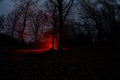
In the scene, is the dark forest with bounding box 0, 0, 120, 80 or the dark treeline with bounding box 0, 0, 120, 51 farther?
the dark treeline with bounding box 0, 0, 120, 51

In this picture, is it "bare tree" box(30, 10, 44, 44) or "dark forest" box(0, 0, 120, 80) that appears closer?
"dark forest" box(0, 0, 120, 80)

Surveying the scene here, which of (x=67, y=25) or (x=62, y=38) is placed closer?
(x=62, y=38)

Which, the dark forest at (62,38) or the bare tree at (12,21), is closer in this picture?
the dark forest at (62,38)

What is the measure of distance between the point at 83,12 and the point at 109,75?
2898cm

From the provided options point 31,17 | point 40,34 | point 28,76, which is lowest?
point 28,76

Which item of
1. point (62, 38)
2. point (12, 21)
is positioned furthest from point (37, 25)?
point (62, 38)

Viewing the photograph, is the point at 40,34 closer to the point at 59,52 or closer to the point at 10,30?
the point at 10,30

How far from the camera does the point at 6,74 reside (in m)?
8.47

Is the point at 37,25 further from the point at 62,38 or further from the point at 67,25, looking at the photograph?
the point at 62,38

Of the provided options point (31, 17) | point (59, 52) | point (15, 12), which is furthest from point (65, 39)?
point (59, 52)

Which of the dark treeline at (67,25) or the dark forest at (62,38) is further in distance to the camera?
the dark treeline at (67,25)

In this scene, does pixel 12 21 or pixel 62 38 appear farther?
pixel 12 21

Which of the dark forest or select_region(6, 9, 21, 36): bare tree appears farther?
select_region(6, 9, 21, 36): bare tree

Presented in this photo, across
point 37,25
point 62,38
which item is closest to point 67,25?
point 37,25
